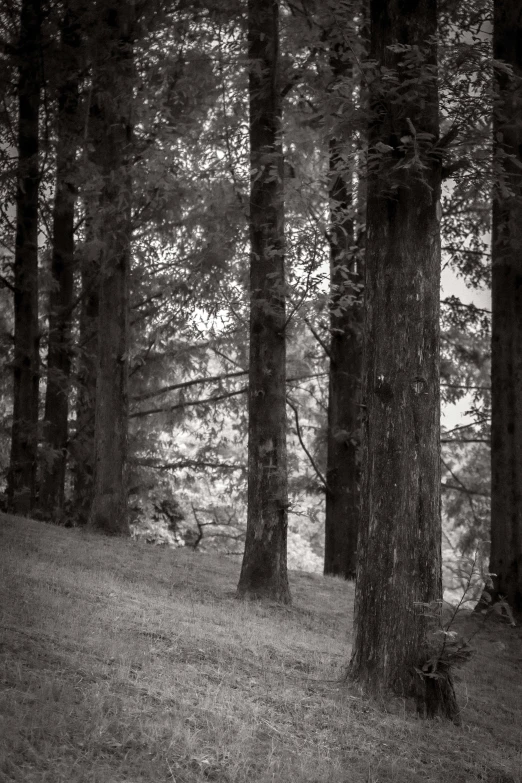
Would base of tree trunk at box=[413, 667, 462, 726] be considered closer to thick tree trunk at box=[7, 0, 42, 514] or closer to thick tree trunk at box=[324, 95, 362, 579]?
thick tree trunk at box=[324, 95, 362, 579]

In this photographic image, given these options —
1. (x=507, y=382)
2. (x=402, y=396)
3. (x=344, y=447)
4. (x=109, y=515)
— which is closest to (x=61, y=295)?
(x=109, y=515)

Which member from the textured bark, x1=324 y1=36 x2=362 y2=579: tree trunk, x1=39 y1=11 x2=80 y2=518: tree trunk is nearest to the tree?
x1=39 y1=11 x2=80 y2=518: tree trunk

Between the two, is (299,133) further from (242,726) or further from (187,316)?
(242,726)

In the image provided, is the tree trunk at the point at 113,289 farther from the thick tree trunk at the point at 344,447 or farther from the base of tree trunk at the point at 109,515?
the thick tree trunk at the point at 344,447

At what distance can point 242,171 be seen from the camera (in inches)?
463

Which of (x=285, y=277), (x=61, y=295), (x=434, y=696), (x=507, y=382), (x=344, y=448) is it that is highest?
(x=61, y=295)

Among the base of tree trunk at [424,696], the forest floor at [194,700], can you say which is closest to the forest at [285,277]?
the base of tree trunk at [424,696]

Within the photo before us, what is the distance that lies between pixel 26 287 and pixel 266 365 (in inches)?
265

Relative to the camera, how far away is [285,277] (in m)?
11.1

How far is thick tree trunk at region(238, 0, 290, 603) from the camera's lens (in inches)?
390

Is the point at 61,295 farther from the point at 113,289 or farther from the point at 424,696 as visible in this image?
the point at 424,696

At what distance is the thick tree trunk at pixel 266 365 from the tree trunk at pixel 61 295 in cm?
549

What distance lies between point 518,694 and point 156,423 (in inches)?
436

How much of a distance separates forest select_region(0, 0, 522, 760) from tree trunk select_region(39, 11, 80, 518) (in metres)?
0.06
